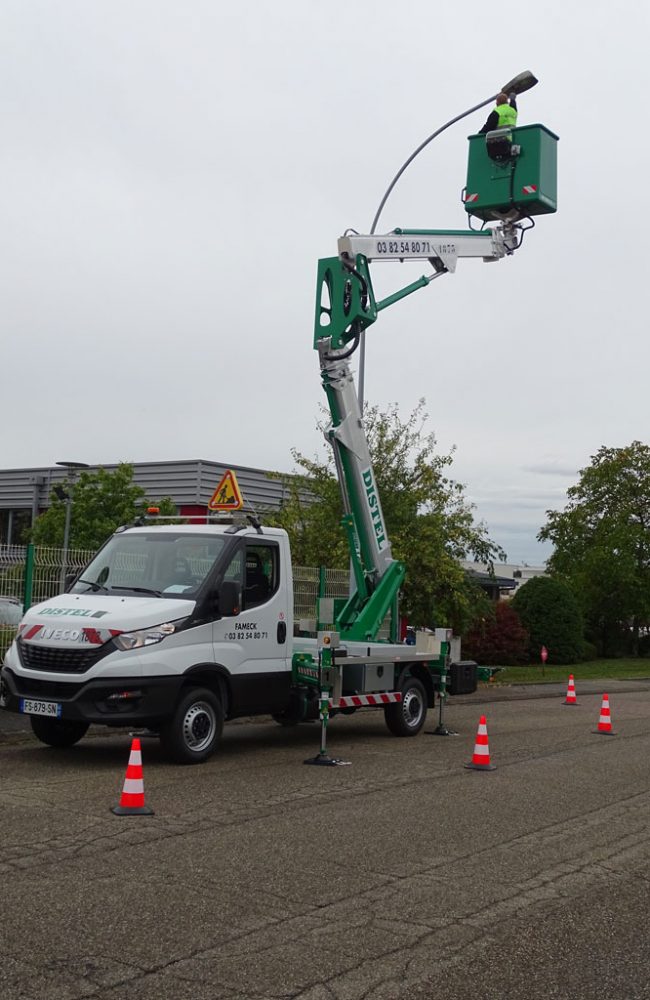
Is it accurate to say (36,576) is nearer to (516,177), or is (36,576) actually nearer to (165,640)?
(165,640)

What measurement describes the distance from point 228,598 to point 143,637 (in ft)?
3.35

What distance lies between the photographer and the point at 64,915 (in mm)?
5652

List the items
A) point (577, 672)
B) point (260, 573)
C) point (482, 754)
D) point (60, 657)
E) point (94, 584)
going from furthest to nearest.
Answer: point (577, 672) < point (260, 573) < point (94, 584) < point (482, 754) < point (60, 657)

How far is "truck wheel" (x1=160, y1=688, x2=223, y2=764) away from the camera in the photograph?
1063cm

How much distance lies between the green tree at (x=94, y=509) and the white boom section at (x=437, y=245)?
16.1m

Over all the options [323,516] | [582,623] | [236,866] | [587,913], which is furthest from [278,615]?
[582,623]

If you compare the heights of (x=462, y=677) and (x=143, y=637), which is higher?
(x=143, y=637)

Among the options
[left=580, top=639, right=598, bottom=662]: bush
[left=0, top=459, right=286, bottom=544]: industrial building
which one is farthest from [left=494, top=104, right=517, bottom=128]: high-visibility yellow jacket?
[left=580, top=639, right=598, bottom=662]: bush

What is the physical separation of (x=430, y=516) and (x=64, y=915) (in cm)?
1768

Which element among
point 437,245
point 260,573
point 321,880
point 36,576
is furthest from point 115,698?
point 437,245

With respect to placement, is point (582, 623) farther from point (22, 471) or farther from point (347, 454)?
point (347, 454)

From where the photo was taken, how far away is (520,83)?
15.1 meters

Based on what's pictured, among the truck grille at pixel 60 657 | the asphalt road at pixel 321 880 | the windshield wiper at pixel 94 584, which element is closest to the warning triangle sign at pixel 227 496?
the windshield wiper at pixel 94 584

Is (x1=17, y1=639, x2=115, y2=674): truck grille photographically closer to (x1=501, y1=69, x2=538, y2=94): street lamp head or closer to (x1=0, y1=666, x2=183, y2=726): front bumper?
(x1=0, y1=666, x2=183, y2=726): front bumper
